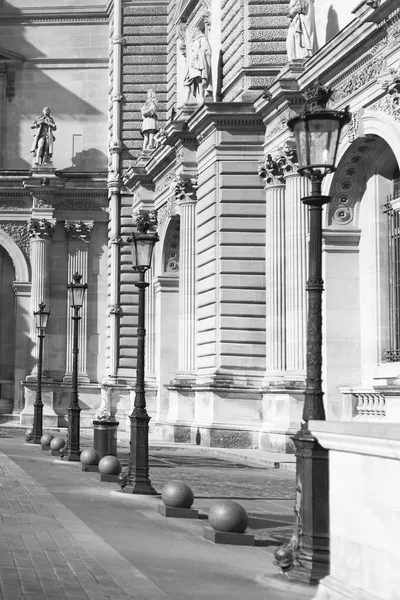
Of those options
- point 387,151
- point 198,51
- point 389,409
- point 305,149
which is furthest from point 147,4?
point 305,149

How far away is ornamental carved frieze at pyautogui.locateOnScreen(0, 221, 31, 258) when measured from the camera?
5128cm

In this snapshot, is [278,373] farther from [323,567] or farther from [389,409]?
[323,567]

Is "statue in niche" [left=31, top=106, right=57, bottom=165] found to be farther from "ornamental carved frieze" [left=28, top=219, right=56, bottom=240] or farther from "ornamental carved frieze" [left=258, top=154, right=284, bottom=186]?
"ornamental carved frieze" [left=258, top=154, right=284, bottom=186]

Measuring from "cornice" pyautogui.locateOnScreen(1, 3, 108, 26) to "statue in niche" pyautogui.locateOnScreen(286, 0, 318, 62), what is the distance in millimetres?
23112

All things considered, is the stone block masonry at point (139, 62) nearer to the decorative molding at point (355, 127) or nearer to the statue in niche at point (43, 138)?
the statue in niche at point (43, 138)

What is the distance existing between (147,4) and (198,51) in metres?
13.1

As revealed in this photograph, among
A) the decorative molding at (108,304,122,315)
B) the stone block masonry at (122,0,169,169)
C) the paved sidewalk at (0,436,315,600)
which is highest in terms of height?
the stone block masonry at (122,0,169,169)

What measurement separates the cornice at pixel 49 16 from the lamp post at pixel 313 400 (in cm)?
4211

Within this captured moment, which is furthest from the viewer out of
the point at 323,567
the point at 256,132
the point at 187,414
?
the point at 187,414

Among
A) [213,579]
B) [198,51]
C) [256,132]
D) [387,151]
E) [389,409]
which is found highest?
[198,51]

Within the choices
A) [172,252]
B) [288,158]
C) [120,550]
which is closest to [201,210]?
[288,158]

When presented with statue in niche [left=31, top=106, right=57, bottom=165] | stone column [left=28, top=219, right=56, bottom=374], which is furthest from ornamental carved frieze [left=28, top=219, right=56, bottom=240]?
statue in niche [left=31, top=106, right=57, bottom=165]

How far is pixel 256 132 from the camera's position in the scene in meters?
33.1

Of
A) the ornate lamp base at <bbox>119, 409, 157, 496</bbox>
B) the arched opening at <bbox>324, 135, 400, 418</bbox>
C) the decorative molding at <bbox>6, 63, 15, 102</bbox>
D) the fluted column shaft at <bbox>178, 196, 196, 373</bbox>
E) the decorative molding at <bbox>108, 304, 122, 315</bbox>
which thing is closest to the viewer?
the ornate lamp base at <bbox>119, 409, 157, 496</bbox>
